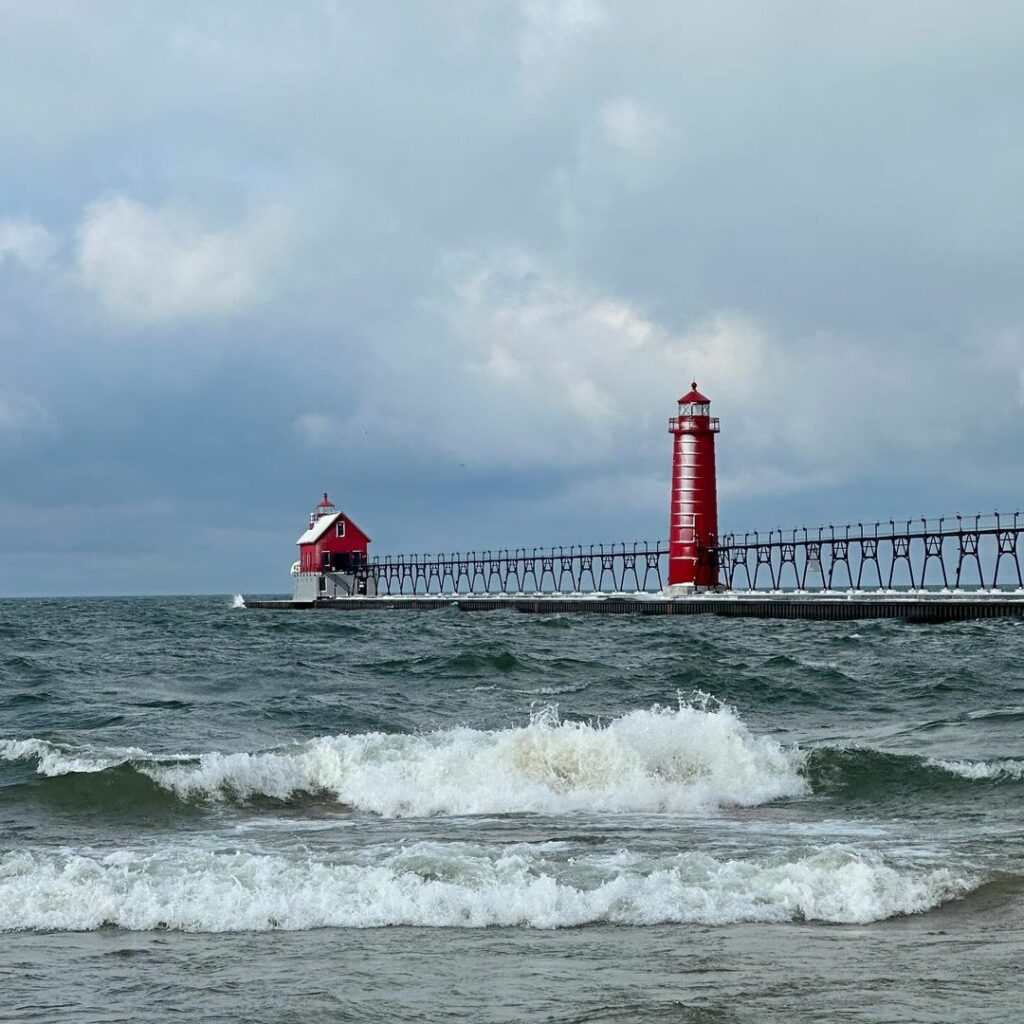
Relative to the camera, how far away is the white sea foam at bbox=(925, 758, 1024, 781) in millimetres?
15078

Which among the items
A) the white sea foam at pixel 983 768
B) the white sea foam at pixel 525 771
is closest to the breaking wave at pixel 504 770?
the white sea foam at pixel 525 771

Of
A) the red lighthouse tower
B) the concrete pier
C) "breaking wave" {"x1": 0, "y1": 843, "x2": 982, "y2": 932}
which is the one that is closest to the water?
"breaking wave" {"x1": 0, "y1": 843, "x2": 982, "y2": 932}

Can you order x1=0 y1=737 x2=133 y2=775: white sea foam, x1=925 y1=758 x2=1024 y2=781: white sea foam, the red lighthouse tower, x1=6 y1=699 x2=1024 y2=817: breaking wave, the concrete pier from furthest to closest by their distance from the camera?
the red lighthouse tower, the concrete pier, x1=0 y1=737 x2=133 y2=775: white sea foam, x1=925 y1=758 x2=1024 y2=781: white sea foam, x1=6 y1=699 x2=1024 y2=817: breaking wave

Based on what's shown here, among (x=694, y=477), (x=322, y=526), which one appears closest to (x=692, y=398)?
(x=694, y=477)

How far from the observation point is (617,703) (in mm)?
22859

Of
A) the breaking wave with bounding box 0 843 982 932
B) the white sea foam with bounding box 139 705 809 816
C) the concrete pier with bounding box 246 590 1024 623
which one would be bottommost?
the breaking wave with bounding box 0 843 982 932

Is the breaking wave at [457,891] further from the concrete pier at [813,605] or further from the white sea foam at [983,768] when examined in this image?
the concrete pier at [813,605]

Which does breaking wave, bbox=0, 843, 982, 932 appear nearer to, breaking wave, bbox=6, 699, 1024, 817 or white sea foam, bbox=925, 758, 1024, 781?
breaking wave, bbox=6, 699, 1024, 817

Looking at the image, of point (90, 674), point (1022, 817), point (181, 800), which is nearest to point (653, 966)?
point (1022, 817)

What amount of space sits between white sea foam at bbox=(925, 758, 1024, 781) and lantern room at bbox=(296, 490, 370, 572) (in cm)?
7660

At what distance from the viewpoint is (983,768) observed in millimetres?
15398

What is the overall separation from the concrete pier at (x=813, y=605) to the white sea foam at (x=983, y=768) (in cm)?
3562

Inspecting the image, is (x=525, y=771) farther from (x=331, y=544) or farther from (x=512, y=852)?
(x=331, y=544)

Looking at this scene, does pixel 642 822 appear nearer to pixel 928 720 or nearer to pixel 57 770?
pixel 57 770
